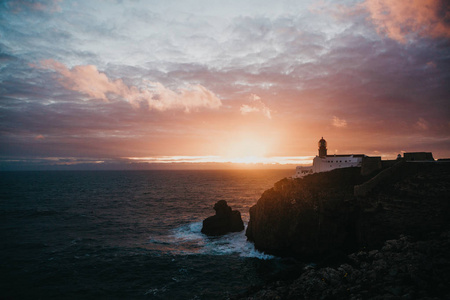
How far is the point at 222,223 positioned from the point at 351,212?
2498 cm

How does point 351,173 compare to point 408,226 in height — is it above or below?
above

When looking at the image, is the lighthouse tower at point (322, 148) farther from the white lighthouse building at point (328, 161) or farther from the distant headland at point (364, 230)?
the distant headland at point (364, 230)

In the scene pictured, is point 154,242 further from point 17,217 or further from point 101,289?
point 17,217

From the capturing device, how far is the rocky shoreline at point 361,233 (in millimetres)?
16531

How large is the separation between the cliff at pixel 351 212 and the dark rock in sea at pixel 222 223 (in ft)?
29.2

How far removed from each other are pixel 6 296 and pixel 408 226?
40.3m

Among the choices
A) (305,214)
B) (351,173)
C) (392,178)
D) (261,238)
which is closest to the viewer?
(392,178)

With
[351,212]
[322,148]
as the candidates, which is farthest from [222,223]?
[322,148]

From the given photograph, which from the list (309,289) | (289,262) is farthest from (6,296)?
(289,262)

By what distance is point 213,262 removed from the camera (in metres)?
33.1

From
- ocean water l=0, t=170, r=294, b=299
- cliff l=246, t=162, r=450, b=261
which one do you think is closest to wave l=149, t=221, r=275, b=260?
ocean water l=0, t=170, r=294, b=299

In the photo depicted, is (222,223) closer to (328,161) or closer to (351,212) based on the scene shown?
(351,212)

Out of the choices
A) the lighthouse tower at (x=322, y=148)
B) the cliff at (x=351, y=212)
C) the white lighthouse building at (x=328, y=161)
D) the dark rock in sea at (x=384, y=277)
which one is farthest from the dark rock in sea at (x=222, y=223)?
the dark rock in sea at (x=384, y=277)

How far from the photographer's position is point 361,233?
27.1m
